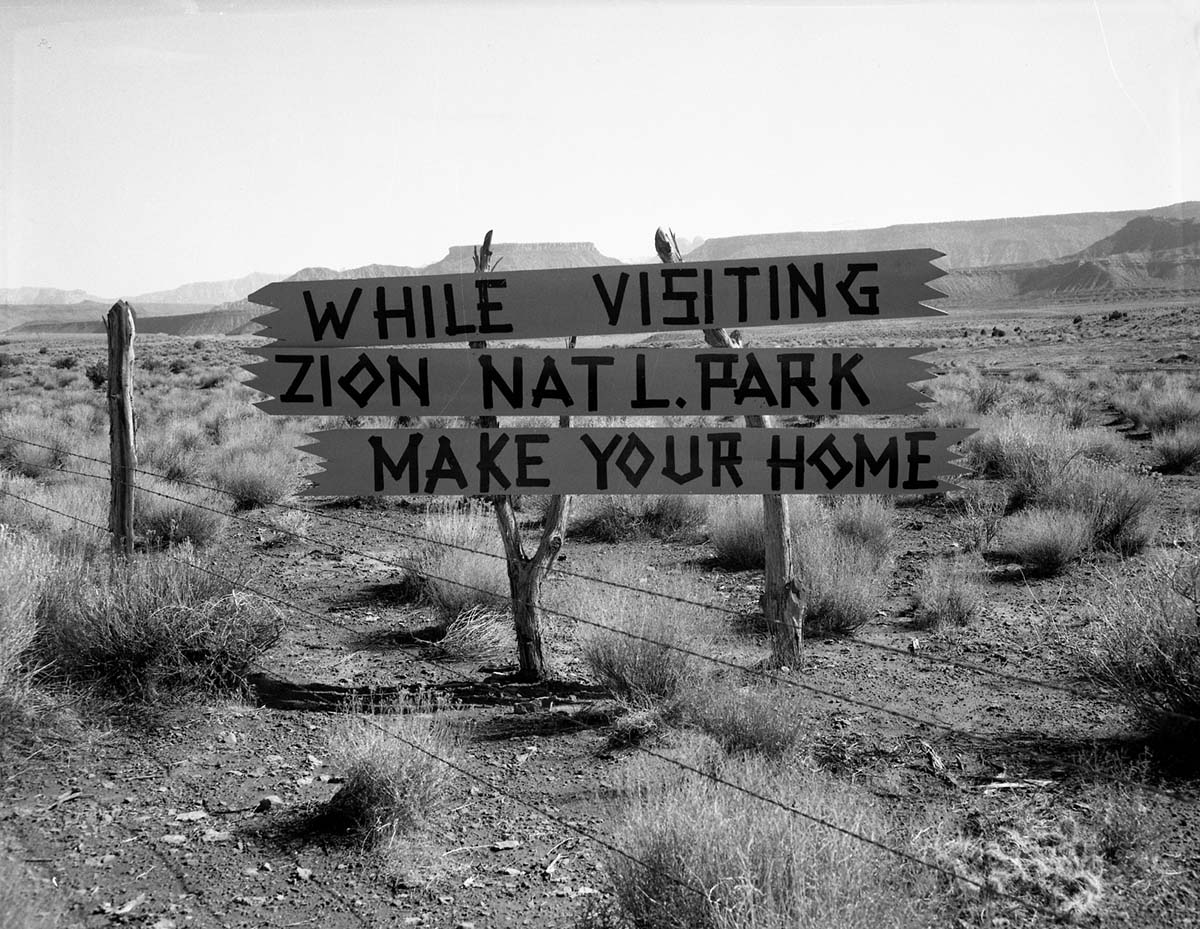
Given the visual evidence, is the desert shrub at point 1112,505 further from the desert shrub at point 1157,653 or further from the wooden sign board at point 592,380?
the wooden sign board at point 592,380

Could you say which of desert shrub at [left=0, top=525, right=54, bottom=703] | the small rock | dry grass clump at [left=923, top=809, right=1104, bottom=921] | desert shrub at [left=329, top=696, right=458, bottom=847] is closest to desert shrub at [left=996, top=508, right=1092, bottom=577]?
dry grass clump at [left=923, top=809, right=1104, bottom=921]

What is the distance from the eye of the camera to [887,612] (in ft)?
27.6

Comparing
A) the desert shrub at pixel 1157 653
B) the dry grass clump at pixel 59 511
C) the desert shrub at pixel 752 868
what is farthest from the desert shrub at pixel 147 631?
the desert shrub at pixel 1157 653

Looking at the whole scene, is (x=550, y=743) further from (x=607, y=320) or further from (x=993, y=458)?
(x=993, y=458)

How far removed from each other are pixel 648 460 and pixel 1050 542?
6.32 metres

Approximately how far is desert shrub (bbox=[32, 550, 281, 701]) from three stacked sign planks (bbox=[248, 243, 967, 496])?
188 cm

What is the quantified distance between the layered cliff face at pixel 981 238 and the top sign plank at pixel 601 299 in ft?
525

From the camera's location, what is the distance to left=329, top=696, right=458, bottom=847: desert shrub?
14.6 feet

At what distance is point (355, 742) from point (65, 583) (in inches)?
113

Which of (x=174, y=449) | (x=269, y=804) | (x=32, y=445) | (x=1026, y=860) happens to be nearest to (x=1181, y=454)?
(x=1026, y=860)

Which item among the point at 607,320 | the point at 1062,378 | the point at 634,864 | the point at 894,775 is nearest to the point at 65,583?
the point at 607,320

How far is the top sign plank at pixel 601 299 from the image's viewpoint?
15.7ft

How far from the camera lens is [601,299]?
4.86 metres

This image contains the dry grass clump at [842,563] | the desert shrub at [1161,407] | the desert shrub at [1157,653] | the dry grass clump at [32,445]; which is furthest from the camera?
Answer: the desert shrub at [1161,407]
